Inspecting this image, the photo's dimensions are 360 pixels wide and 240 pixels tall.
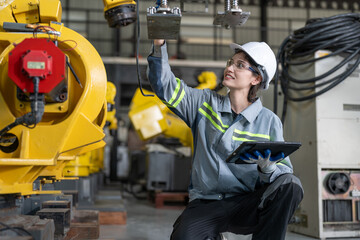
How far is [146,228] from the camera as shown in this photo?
11.9 ft

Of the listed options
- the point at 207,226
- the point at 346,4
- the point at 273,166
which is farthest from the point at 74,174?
the point at 346,4

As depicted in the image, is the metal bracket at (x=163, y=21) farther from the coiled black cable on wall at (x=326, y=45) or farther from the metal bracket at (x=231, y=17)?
the coiled black cable on wall at (x=326, y=45)

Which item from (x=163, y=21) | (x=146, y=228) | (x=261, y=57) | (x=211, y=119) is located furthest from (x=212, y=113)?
(x=146, y=228)

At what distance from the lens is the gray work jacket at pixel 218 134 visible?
2094 mm

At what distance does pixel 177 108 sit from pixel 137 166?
209 inches

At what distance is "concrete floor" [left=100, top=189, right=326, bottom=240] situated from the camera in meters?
3.14

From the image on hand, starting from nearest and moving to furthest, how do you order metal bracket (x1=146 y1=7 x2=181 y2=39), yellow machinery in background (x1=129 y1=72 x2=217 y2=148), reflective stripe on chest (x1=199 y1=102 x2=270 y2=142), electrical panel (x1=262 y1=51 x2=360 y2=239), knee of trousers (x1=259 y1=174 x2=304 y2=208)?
metal bracket (x1=146 y1=7 x2=181 y2=39), knee of trousers (x1=259 y1=174 x2=304 y2=208), reflective stripe on chest (x1=199 y1=102 x2=270 y2=142), electrical panel (x1=262 y1=51 x2=360 y2=239), yellow machinery in background (x1=129 y1=72 x2=217 y2=148)

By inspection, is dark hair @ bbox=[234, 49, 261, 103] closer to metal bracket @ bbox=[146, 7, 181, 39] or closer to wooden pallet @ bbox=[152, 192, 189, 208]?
metal bracket @ bbox=[146, 7, 181, 39]

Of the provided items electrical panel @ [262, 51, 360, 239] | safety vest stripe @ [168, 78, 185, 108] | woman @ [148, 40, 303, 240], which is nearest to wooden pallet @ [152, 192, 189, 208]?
electrical panel @ [262, 51, 360, 239]

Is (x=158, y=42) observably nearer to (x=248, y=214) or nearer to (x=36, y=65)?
(x=36, y=65)

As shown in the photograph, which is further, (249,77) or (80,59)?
(249,77)

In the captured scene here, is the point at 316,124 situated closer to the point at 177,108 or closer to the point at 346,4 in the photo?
the point at 177,108

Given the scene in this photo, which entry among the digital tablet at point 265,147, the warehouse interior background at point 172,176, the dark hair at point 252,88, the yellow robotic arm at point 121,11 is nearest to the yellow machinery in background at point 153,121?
the warehouse interior background at point 172,176

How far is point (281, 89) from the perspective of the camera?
362 centimetres
